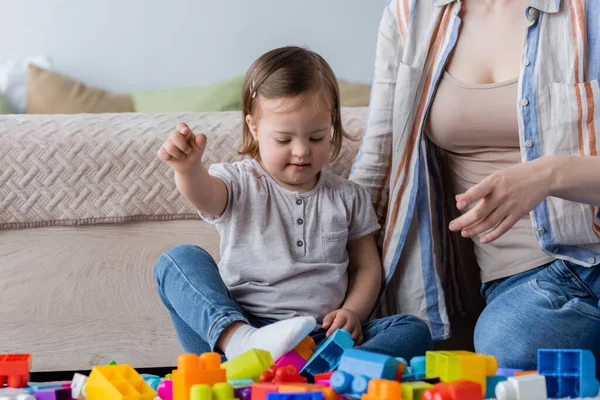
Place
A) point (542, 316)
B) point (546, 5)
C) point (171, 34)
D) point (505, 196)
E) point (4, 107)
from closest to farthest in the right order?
point (505, 196)
point (542, 316)
point (546, 5)
point (4, 107)
point (171, 34)

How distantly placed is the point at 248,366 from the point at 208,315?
27 centimetres

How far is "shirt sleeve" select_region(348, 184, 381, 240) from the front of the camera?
4.03 feet

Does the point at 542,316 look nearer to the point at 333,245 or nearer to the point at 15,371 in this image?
the point at 333,245

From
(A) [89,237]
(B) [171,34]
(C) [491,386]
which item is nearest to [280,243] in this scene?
(A) [89,237]

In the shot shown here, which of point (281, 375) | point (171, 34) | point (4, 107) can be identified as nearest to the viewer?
point (281, 375)

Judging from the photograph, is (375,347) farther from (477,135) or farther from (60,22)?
(60,22)

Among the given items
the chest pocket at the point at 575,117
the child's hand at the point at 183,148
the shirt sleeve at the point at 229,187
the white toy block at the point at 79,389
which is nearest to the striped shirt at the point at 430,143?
the chest pocket at the point at 575,117

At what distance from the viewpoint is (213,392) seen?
2.32 ft

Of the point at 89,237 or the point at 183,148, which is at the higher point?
the point at 183,148

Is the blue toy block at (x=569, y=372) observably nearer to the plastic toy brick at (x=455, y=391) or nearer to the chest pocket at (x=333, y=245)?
the plastic toy brick at (x=455, y=391)

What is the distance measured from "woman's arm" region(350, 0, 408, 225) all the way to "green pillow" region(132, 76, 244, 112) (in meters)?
1.64

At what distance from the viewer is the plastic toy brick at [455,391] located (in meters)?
0.65

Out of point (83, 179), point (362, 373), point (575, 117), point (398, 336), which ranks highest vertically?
point (575, 117)

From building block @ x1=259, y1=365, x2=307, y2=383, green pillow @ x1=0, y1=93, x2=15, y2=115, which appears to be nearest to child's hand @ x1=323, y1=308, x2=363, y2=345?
building block @ x1=259, y1=365, x2=307, y2=383
